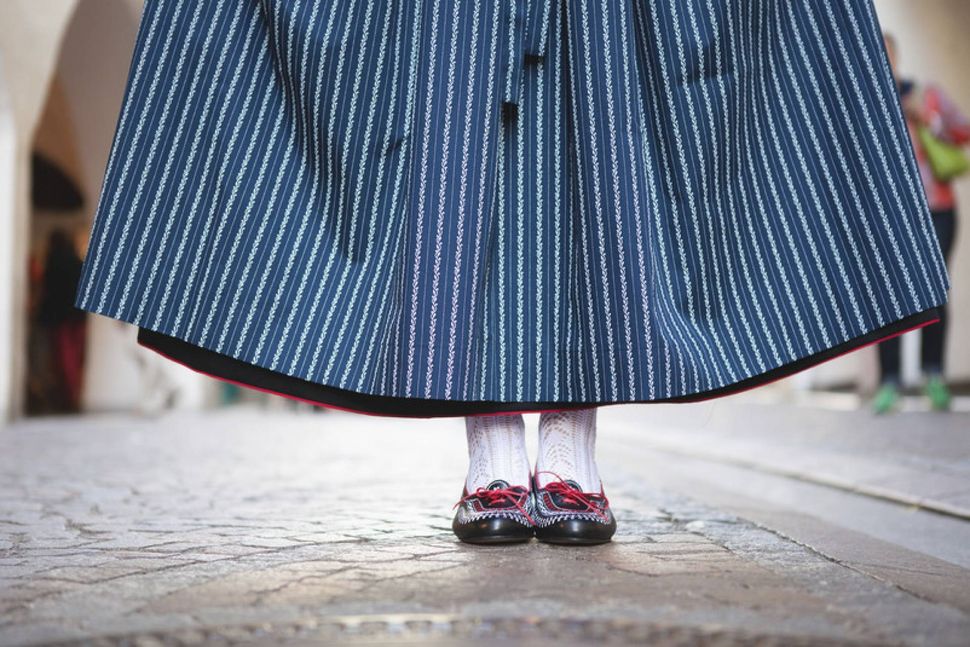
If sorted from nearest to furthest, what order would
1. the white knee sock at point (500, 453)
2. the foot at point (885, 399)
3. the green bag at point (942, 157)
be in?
the white knee sock at point (500, 453)
the green bag at point (942, 157)
the foot at point (885, 399)

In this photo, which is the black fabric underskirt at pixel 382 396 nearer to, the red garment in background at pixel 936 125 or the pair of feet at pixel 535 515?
the pair of feet at pixel 535 515

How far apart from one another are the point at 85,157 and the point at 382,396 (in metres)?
9.08

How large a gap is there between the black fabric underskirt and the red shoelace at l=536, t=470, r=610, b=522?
159 mm

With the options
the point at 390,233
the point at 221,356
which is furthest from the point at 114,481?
the point at 390,233

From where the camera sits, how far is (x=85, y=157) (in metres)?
10.1

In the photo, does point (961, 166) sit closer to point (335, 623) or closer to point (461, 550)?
point (461, 550)

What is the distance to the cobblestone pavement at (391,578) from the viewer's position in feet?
3.99


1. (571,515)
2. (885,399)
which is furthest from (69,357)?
(571,515)

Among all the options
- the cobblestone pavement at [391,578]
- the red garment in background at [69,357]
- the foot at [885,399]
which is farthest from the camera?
the red garment in background at [69,357]

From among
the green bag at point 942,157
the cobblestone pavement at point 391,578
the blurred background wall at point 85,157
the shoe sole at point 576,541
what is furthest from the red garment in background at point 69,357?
the shoe sole at point 576,541

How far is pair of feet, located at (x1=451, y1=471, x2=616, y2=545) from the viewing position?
1.85 meters

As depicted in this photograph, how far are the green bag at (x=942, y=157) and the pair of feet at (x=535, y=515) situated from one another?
4215 mm

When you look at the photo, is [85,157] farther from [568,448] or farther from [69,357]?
[568,448]

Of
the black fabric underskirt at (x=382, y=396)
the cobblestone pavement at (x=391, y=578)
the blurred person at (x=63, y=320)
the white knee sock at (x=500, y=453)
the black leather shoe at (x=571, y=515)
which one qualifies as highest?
the blurred person at (x=63, y=320)
